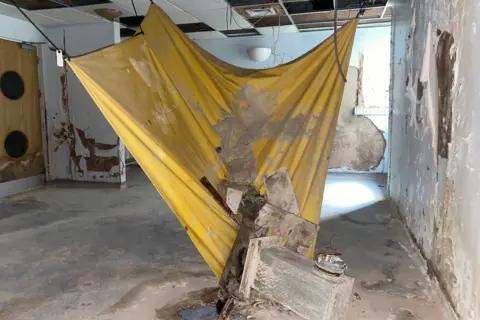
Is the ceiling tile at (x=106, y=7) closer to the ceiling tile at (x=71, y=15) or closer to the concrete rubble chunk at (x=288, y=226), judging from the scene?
the ceiling tile at (x=71, y=15)

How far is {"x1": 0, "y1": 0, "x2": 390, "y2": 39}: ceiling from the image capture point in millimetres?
4285

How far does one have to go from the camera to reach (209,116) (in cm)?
237

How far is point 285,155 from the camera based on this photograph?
2266 millimetres

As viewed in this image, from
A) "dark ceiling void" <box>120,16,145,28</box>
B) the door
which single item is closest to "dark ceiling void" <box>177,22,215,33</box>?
"dark ceiling void" <box>120,16,145,28</box>

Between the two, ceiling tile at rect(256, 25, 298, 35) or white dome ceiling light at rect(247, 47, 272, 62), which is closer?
ceiling tile at rect(256, 25, 298, 35)

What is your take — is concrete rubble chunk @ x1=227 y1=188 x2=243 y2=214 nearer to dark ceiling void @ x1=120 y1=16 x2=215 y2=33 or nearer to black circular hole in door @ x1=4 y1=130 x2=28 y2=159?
dark ceiling void @ x1=120 y1=16 x2=215 y2=33

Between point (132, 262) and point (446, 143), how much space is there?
82.9 inches

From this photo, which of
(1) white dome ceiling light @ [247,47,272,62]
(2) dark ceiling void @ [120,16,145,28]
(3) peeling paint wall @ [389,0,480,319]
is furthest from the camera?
(1) white dome ceiling light @ [247,47,272,62]

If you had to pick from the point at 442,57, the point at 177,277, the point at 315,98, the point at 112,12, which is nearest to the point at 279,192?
the point at 315,98

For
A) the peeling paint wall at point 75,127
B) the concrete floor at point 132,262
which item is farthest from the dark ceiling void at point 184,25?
the concrete floor at point 132,262

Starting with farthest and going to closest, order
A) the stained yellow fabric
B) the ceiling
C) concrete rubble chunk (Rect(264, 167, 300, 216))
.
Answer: the ceiling → concrete rubble chunk (Rect(264, 167, 300, 216)) → the stained yellow fabric

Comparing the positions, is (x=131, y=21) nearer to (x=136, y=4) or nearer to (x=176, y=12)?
(x=176, y=12)

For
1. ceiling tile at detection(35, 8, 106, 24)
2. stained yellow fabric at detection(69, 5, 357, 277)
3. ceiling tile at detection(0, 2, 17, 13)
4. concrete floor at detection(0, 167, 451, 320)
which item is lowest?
concrete floor at detection(0, 167, 451, 320)

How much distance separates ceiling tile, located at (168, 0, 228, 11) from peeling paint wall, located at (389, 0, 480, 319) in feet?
6.66
